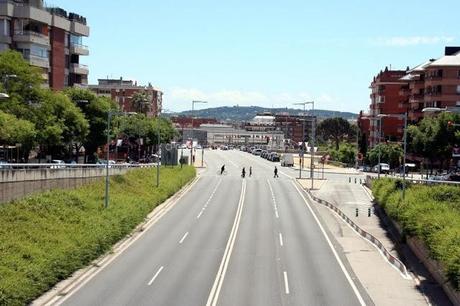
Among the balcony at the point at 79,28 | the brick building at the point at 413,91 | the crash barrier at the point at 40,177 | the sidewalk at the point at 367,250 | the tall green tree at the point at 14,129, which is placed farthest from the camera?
the brick building at the point at 413,91

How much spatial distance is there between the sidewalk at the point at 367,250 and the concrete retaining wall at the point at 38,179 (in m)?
19.8

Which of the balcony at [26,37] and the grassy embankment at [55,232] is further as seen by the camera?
the balcony at [26,37]

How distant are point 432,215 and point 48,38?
63366 millimetres

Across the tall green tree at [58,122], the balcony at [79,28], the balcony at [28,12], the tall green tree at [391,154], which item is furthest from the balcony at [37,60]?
the tall green tree at [391,154]

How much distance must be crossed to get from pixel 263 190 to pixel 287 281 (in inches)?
1923

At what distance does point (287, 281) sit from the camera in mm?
35094

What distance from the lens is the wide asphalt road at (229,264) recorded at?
103ft

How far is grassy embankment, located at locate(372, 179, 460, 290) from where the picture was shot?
33062 mm

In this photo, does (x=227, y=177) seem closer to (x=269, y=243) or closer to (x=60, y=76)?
(x=60, y=76)

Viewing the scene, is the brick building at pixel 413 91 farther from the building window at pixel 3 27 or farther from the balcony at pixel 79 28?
the building window at pixel 3 27

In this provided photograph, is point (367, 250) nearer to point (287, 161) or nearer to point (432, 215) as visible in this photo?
point (432, 215)

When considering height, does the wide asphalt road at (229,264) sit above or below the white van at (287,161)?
below

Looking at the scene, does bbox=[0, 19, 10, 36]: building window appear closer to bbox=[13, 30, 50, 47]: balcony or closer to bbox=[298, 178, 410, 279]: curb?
bbox=[13, 30, 50, 47]: balcony

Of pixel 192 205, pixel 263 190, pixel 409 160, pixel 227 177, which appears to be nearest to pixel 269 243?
pixel 192 205
